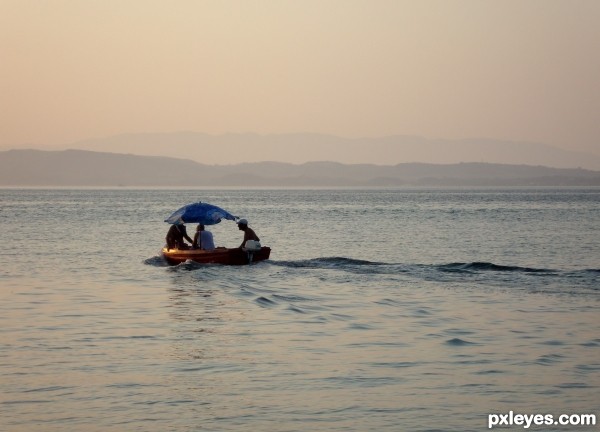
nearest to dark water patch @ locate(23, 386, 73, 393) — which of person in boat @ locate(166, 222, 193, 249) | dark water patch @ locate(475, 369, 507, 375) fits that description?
dark water patch @ locate(475, 369, 507, 375)

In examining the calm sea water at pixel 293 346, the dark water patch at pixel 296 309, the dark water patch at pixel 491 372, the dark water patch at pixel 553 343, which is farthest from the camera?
the dark water patch at pixel 296 309

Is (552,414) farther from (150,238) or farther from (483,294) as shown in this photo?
(150,238)

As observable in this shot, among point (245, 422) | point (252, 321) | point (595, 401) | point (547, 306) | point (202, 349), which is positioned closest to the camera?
point (245, 422)

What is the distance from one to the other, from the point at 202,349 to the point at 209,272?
15622 millimetres

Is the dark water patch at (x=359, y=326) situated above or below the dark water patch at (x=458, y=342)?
below

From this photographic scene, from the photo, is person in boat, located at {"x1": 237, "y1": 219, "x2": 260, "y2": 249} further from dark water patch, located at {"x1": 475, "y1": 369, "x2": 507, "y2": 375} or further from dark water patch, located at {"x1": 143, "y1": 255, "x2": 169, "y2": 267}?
dark water patch, located at {"x1": 475, "y1": 369, "x2": 507, "y2": 375}

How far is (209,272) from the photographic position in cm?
3500

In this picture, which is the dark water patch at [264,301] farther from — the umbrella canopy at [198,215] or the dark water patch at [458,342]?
the umbrella canopy at [198,215]

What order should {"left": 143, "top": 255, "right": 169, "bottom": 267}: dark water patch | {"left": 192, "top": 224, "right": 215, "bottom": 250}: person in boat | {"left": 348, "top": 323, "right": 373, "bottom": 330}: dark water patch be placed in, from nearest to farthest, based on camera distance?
{"left": 348, "top": 323, "right": 373, "bottom": 330}: dark water patch, {"left": 192, "top": 224, "right": 215, "bottom": 250}: person in boat, {"left": 143, "top": 255, "right": 169, "bottom": 267}: dark water patch

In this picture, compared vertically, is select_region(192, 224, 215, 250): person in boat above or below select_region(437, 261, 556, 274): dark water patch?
above

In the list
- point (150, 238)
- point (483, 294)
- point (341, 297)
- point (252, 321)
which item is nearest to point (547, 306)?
point (483, 294)

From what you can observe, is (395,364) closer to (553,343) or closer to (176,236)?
(553,343)

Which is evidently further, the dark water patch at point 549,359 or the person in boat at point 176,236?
the person in boat at point 176,236

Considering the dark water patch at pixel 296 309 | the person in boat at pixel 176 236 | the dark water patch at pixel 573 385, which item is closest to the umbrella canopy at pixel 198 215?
the person in boat at pixel 176 236
